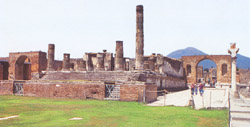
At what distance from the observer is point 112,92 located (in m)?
17.4

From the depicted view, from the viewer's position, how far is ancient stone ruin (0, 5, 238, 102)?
1736cm

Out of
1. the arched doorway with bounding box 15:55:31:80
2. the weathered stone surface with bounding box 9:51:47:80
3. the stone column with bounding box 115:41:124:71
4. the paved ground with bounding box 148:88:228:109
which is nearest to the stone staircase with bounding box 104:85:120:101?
the paved ground with bounding box 148:88:228:109

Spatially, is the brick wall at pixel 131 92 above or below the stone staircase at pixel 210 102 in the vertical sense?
above

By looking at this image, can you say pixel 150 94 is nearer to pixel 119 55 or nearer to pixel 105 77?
pixel 105 77

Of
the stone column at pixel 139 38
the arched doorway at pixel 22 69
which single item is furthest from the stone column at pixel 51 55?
the arched doorway at pixel 22 69

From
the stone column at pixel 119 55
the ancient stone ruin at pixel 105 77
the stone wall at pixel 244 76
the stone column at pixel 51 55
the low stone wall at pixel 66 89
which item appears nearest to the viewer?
the ancient stone ruin at pixel 105 77

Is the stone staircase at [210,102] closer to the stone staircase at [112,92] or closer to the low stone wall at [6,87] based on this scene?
the stone staircase at [112,92]

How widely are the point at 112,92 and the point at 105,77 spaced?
4641mm

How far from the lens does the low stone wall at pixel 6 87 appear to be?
71.5 ft

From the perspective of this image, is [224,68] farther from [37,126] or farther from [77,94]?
[37,126]

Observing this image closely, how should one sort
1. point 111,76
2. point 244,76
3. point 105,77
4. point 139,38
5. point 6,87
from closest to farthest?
point 111,76, point 105,77, point 6,87, point 139,38, point 244,76

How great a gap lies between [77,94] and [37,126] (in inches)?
406

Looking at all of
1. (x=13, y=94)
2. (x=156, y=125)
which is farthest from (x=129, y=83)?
(x=13, y=94)

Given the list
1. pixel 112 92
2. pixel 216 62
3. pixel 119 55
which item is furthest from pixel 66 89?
pixel 216 62
